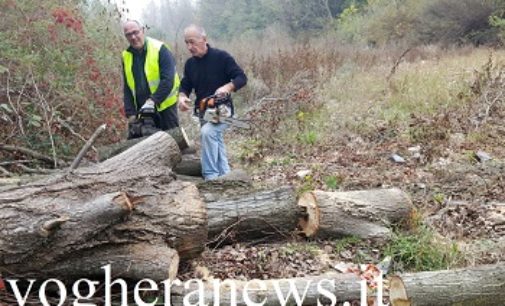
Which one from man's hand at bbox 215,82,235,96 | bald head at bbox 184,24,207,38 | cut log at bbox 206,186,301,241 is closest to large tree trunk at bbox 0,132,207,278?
cut log at bbox 206,186,301,241

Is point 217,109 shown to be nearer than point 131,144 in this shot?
Yes

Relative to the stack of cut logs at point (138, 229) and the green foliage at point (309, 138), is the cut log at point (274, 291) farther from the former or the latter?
the green foliage at point (309, 138)

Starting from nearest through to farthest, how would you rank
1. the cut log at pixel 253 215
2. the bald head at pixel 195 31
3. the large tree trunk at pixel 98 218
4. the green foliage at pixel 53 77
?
the large tree trunk at pixel 98 218
the cut log at pixel 253 215
the bald head at pixel 195 31
the green foliage at pixel 53 77

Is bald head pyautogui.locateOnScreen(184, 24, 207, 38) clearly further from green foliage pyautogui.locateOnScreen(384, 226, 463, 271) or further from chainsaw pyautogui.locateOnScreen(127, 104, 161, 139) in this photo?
green foliage pyautogui.locateOnScreen(384, 226, 463, 271)

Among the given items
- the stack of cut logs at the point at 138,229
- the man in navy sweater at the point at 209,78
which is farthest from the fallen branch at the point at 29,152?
the stack of cut logs at the point at 138,229

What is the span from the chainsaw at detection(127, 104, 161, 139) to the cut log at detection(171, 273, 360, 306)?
109 inches

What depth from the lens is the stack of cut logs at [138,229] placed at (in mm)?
3328

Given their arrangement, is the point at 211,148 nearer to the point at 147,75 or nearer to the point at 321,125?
the point at 147,75

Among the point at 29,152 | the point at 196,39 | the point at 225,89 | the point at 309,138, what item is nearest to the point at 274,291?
the point at 225,89

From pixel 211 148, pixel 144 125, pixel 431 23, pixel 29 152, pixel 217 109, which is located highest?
pixel 217 109

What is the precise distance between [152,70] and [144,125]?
0.59 meters

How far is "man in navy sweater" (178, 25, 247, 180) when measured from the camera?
5.82 metres

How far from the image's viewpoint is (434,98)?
9.81 m

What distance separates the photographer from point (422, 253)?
4254 millimetres
